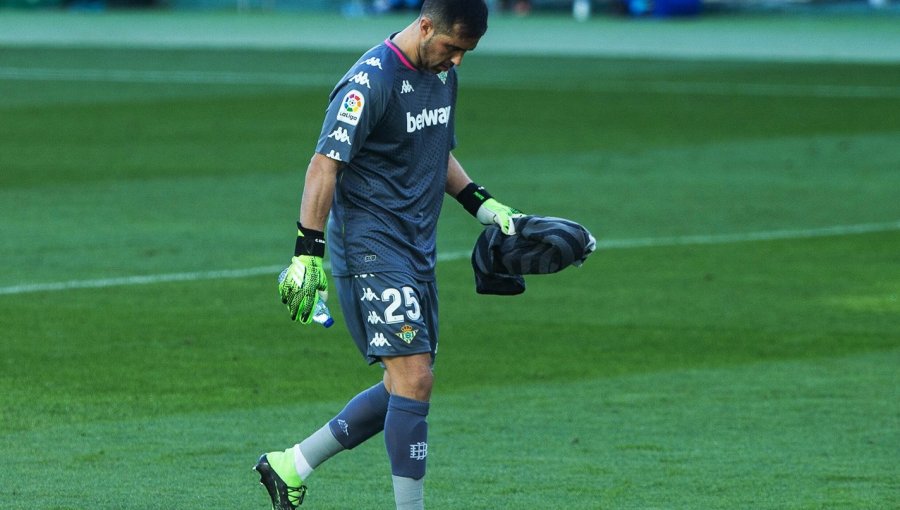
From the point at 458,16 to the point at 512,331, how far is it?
5.25 metres

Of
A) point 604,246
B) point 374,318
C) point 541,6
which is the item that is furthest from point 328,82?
point 374,318

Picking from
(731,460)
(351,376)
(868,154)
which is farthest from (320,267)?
(868,154)

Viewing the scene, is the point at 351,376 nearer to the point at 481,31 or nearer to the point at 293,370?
the point at 293,370

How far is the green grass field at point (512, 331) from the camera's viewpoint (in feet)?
26.7

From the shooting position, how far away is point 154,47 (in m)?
44.9

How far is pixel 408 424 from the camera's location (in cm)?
683

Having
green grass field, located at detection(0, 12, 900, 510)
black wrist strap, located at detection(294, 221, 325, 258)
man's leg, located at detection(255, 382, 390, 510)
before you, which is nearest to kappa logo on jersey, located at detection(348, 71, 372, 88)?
black wrist strap, located at detection(294, 221, 325, 258)

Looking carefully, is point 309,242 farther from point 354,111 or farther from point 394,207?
point 354,111

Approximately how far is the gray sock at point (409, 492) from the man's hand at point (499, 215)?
106cm

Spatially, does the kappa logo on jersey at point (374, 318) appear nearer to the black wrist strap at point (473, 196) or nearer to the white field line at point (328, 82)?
the black wrist strap at point (473, 196)

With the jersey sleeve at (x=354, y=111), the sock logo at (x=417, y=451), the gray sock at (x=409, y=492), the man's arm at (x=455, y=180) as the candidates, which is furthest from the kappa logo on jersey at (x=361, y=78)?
the gray sock at (x=409, y=492)

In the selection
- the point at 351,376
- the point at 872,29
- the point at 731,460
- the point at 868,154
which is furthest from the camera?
the point at 872,29

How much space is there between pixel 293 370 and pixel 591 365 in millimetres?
1690

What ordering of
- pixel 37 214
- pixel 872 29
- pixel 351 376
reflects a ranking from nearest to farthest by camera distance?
1. pixel 351 376
2. pixel 37 214
3. pixel 872 29
